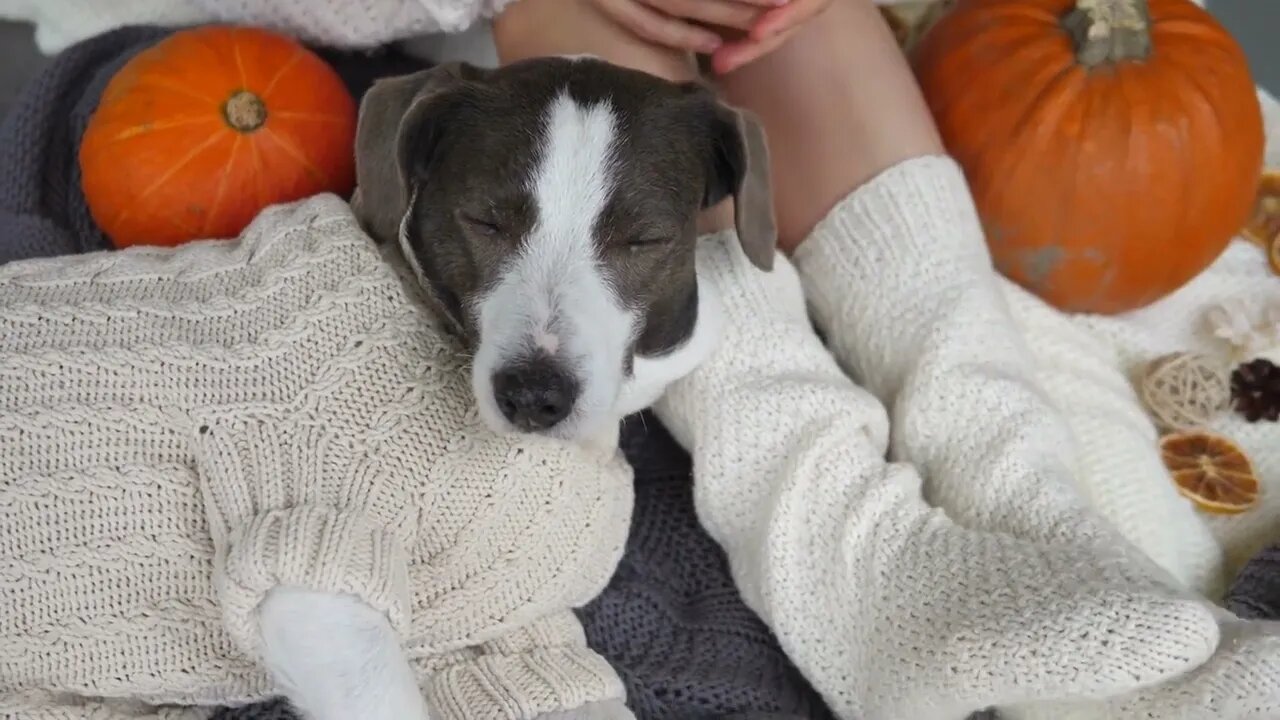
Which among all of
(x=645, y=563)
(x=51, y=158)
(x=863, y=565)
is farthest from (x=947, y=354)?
(x=51, y=158)

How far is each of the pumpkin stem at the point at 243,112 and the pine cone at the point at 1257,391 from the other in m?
2.00

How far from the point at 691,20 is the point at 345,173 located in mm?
739

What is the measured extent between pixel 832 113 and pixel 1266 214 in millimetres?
1172

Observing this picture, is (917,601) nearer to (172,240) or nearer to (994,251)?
(994,251)

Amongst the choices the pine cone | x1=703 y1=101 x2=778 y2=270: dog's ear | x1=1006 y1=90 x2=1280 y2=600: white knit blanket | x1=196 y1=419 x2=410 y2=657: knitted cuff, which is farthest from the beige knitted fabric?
the pine cone

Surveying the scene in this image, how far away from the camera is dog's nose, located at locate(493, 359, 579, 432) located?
1470mm

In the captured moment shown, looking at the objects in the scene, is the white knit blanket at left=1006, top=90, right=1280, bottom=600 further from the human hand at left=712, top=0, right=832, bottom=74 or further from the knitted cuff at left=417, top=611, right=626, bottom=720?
the knitted cuff at left=417, top=611, right=626, bottom=720

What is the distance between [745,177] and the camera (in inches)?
67.0

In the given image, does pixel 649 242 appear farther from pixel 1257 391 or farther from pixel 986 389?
pixel 1257 391

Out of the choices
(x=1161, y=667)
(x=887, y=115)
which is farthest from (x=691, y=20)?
(x=1161, y=667)

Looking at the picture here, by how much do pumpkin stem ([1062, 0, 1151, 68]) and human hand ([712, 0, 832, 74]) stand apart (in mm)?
525

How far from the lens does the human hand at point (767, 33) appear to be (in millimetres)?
1988

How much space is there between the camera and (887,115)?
6.93ft

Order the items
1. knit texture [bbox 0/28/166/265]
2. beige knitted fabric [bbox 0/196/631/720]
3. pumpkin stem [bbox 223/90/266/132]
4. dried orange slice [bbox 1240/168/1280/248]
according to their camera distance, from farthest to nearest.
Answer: dried orange slice [bbox 1240/168/1280/248] < knit texture [bbox 0/28/166/265] < pumpkin stem [bbox 223/90/266/132] < beige knitted fabric [bbox 0/196/631/720]
